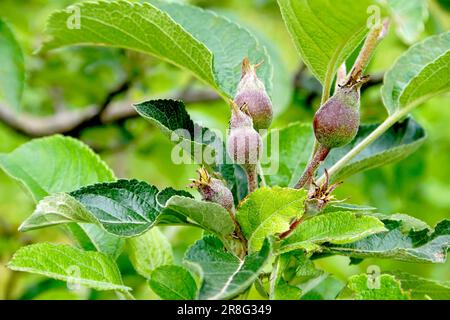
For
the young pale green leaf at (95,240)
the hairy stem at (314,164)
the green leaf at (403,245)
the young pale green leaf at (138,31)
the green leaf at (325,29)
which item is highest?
the young pale green leaf at (138,31)

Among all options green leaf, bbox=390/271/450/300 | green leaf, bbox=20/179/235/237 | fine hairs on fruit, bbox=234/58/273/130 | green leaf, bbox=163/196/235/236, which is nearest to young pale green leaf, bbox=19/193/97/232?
green leaf, bbox=20/179/235/237

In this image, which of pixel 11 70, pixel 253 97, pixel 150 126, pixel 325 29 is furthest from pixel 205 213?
pixel 150 126

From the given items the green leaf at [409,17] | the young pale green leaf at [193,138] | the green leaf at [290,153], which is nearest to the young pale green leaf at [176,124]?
the young pale green leaf at [193,138]

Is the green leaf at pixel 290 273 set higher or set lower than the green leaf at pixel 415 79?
lower

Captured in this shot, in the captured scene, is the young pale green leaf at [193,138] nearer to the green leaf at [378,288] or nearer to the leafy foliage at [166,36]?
the leafy foliage at [166,36]
